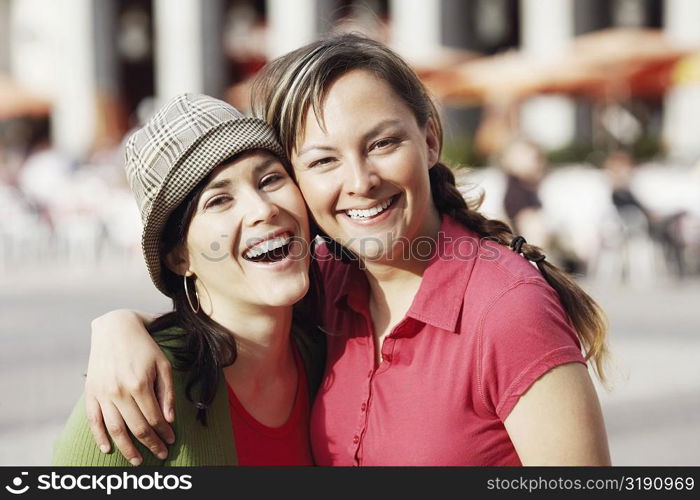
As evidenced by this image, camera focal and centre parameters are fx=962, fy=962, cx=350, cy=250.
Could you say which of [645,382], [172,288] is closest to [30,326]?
[645,382]

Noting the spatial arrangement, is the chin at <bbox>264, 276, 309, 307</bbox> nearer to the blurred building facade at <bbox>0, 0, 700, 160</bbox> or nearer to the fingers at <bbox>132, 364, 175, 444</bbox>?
the fingers at <bbox>132, 364, 175, 444</bbox>

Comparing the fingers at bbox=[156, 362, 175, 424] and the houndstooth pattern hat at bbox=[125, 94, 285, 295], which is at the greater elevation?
the houndstooth pattern hat at bbox=[125, 94, 285, 295]

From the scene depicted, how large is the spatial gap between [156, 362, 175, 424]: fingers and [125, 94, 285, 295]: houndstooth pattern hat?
0.33 m

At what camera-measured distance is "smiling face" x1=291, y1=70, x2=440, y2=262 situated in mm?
2213

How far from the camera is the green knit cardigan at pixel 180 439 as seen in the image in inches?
82.1

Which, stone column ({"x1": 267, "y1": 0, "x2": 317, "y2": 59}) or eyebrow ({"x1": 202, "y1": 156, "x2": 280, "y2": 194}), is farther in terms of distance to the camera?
stone column ({"x1": 267, "y1": 0, "x2": 317, "y2": 59})

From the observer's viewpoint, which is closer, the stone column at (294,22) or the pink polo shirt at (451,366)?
the pink polo shirt at (451,366)

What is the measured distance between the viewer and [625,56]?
1420cm

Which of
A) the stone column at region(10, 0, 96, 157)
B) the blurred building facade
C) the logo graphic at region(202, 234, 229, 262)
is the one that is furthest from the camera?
the stone column at region(10, 0, 96, 157)

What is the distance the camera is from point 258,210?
2.25 meters

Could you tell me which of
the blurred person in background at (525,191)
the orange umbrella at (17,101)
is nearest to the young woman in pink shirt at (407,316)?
the blurred person in background at (525,191)

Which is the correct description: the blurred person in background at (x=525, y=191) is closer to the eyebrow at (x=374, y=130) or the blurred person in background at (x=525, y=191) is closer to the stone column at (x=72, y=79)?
the eyebrow at (x=374, y=130)

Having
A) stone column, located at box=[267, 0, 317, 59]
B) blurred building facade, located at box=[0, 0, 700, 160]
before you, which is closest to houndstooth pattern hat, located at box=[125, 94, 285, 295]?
blurred building facade, located at box=[0, 0, 700, 160]

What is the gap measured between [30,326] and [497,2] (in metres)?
21.9
